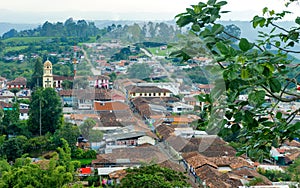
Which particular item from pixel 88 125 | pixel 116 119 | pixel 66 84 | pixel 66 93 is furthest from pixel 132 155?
pixel 66 84

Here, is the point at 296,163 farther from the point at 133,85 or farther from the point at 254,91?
the point at 254,91

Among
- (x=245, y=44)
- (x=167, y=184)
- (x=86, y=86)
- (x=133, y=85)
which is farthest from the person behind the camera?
(x=86, y=86)

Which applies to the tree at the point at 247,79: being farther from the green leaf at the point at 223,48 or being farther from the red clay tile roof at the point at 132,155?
the red clay tile roof at the point at 132,155

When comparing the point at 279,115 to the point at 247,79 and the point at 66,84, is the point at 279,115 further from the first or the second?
the point at 66,84

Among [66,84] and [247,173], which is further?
[66,84]

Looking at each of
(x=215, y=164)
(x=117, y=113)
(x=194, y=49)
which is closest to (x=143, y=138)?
(x=215, y=164)

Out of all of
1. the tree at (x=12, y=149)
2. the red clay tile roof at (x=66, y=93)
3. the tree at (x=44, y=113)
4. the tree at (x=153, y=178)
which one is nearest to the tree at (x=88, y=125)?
the tree at (x=12, y=149)
